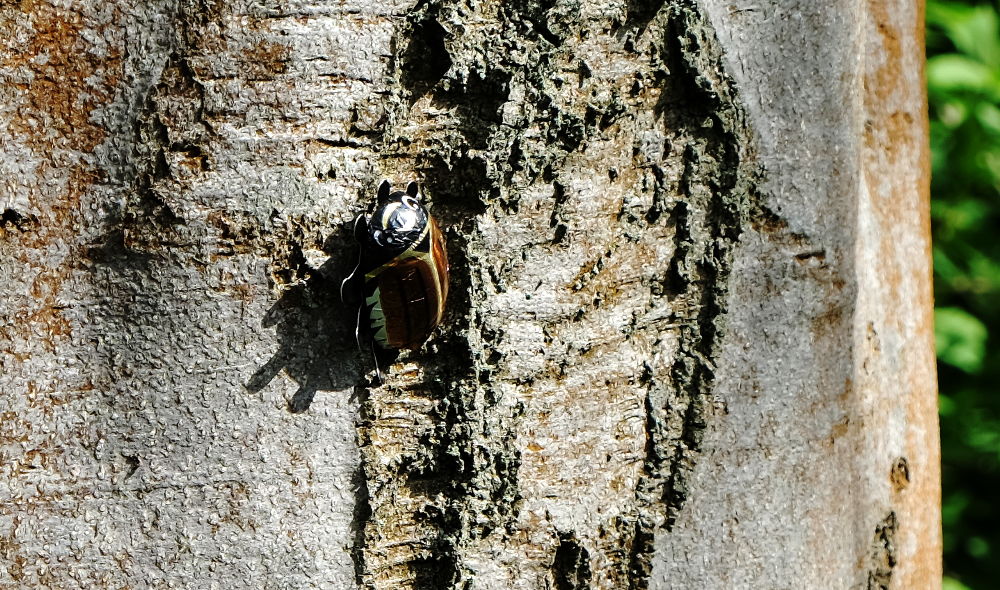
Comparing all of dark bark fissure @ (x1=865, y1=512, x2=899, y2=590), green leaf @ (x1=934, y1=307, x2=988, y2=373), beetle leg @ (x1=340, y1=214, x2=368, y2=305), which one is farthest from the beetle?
green leaf @ (x1=934, y1=307, x2=988, y2=373)

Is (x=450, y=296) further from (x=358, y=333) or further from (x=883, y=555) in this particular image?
(x=883, y=555)

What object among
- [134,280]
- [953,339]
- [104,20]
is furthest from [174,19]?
[953,339]

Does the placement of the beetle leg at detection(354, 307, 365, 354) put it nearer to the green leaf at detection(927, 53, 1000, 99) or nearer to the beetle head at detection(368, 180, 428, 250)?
the beetle head at detection(368, 180, 428, 250)

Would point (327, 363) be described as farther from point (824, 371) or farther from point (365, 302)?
point (824, 371)

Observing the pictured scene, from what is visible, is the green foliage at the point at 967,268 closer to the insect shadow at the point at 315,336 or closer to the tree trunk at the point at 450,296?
the tree trunk at the point at 450,296

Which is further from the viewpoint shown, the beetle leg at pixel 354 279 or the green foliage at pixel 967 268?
the green foliage at pixel 967 268

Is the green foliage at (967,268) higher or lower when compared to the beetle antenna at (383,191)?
higher

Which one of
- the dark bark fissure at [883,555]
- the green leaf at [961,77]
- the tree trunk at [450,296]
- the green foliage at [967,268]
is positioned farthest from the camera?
the green foliage at [967,268]

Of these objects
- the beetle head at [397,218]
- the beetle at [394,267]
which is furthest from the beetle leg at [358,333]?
the beetle head at [397,218]
